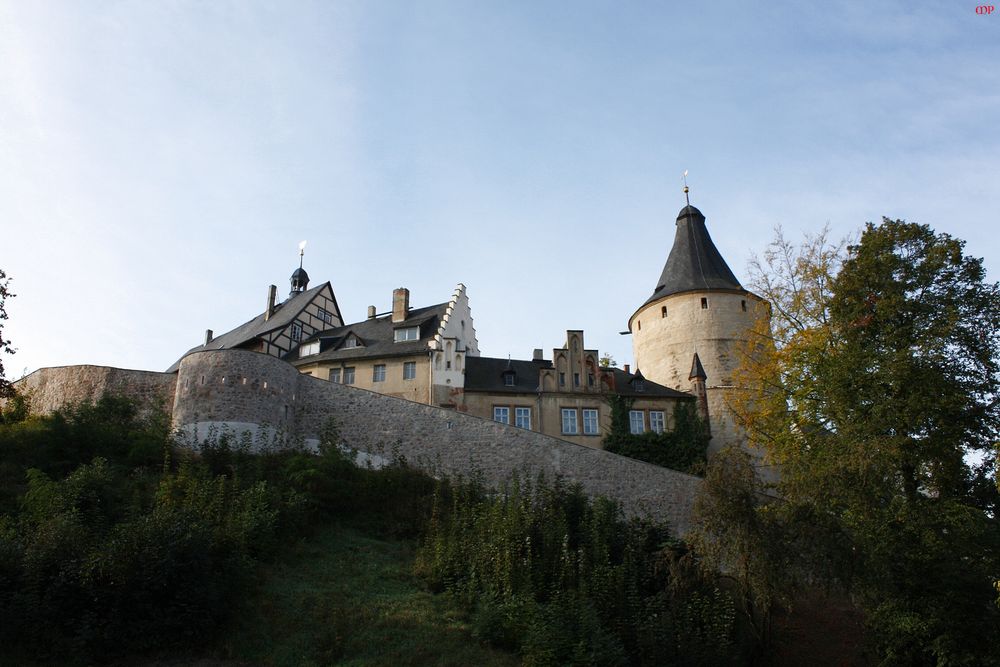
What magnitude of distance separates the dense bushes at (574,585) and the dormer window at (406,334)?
563 inches

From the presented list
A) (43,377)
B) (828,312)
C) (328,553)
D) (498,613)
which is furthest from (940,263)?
(43,377)

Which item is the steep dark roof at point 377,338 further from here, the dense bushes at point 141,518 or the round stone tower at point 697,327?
the round stone tower at point 697,327

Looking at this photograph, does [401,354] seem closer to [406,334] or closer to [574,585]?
[406,334]

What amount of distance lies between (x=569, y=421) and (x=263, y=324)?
1551 centimetres

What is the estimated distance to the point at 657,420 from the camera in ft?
118

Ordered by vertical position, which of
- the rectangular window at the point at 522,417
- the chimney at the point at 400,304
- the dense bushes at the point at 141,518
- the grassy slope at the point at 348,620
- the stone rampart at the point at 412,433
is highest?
the chimney at the point at 400,304

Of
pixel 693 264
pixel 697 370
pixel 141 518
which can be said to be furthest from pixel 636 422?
pixel 141 518

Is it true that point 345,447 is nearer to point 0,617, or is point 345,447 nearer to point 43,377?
point 43,377

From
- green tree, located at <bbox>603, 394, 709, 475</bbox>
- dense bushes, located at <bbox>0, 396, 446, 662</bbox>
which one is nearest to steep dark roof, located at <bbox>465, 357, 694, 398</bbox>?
green tree, located at <bbox>603, 394, 709, 475</bbox>

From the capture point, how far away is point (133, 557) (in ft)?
55.4

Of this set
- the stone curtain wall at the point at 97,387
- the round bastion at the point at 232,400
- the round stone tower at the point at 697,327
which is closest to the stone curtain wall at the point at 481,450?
the round bastion at the point at 232,400

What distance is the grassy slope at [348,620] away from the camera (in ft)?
55.7

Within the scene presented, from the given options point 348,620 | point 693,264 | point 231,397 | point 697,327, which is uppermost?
point 693,264

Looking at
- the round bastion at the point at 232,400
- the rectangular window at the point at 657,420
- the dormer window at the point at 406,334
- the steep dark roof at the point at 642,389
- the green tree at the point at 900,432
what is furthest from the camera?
the dormer window at the point at 406,334
